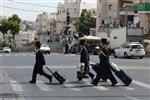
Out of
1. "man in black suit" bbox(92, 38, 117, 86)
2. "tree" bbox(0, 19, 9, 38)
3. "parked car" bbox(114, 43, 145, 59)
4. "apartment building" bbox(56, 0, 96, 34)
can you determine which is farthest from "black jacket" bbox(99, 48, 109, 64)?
"apartment building" bbox(56, 0, 96, 34)

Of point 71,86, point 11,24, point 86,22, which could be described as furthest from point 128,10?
point 71,86

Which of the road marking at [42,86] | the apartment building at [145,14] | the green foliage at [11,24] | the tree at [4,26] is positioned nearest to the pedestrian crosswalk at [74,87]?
the road marking at [42,86]

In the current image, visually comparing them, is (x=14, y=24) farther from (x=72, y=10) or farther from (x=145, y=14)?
(x=145, y=14)

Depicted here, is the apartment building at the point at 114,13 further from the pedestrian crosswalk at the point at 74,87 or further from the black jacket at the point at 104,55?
the black jacket at the point at 104,55

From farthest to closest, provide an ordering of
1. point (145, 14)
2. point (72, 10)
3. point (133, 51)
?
1. point (72, 10)
2. point (145, 14)
3. point (133, 51)

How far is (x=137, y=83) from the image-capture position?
22.5 meters

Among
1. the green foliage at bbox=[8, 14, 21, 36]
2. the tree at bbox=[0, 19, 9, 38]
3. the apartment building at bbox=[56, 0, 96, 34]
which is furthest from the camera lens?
the apartment building at bbox=[56, 0, 96, 34]

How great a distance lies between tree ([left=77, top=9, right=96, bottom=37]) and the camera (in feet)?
388

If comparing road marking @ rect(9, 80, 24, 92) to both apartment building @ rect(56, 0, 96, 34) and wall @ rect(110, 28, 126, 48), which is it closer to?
wall @ rect(110, 28, 126, 48)

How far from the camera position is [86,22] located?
121 metres

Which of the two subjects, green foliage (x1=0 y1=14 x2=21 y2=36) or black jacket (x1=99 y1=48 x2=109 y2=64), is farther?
green foliage (x1=0 y1=14 x2=21 y2=36)

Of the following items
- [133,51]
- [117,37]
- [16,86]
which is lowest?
[133,51]

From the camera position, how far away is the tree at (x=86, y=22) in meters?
118

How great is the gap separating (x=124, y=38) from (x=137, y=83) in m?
56.9
